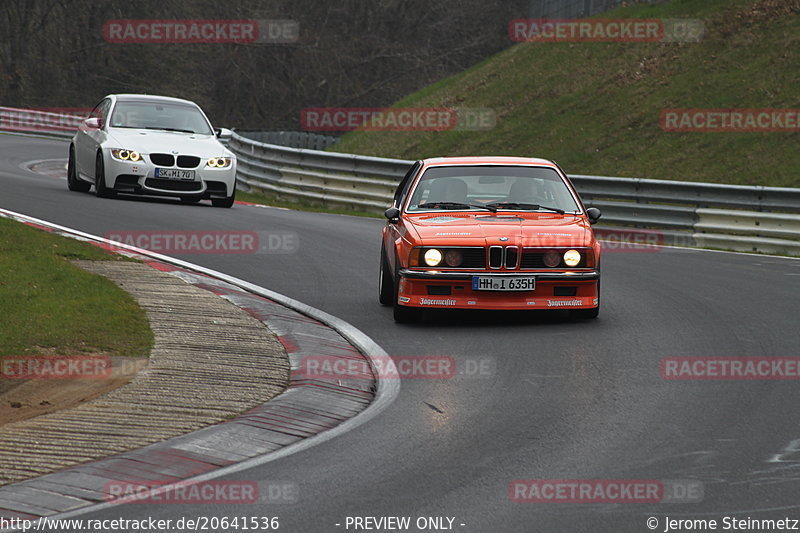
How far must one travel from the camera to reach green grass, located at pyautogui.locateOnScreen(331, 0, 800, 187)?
83.0 feet

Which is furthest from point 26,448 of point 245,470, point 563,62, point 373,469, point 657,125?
point 563,62

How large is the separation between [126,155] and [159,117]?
1.53m

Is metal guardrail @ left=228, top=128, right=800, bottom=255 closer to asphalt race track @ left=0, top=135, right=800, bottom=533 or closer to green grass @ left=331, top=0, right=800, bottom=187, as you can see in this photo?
asphalt race track @ left=0, top=135, right=800, bottom=533

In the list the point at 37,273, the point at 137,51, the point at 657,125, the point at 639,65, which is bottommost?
the point at 37,273

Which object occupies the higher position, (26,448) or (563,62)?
(563,62)

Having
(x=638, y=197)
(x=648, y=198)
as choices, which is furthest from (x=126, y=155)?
(x=648, y=198)

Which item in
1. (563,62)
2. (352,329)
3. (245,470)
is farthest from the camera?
(563,62)

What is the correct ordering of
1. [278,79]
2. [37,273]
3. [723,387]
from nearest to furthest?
[723,387] → [37,273] → [278,79]

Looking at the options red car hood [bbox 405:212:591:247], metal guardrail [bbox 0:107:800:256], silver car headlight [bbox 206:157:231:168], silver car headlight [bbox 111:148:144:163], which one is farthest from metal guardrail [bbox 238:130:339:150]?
red car hood [bbox 405:212:591:247]

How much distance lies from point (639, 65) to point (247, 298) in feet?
76.0

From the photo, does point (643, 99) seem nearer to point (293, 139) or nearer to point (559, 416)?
point (293, 139)

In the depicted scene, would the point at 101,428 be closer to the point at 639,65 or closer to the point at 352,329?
the point at 352,329

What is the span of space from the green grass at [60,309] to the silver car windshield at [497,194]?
292 centimetres

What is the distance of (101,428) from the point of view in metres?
6.77
